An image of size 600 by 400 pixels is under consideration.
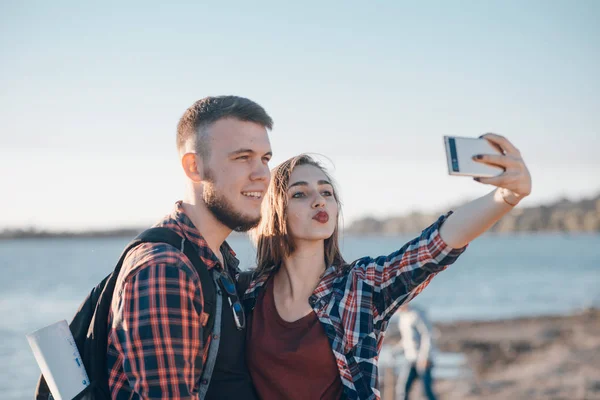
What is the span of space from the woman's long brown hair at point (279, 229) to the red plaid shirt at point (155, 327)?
4.00 ft

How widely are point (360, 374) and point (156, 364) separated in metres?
1.07

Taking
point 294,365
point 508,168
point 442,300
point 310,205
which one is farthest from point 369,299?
point 442,300

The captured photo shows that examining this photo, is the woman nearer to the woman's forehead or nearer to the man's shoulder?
the woman's forehead

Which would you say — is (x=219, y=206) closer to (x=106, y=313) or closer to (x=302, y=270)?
(x=106, y=313)

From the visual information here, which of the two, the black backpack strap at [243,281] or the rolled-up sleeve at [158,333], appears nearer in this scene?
the rolled-up sleeve at [158,333]

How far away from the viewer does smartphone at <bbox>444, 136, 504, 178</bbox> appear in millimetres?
2078

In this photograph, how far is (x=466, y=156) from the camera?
2.10m

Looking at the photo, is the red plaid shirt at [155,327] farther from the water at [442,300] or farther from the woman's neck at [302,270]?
the water at [442,300]

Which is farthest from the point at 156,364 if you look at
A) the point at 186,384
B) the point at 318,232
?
the point at 318,232

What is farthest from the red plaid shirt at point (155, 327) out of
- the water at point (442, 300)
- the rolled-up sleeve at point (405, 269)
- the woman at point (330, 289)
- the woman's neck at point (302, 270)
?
the water at point (442, 300)

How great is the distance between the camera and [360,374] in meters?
2.63

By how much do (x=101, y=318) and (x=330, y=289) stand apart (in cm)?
120

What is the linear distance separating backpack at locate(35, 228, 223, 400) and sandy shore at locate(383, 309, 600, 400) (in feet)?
30.5

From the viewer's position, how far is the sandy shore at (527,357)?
11320 mm
